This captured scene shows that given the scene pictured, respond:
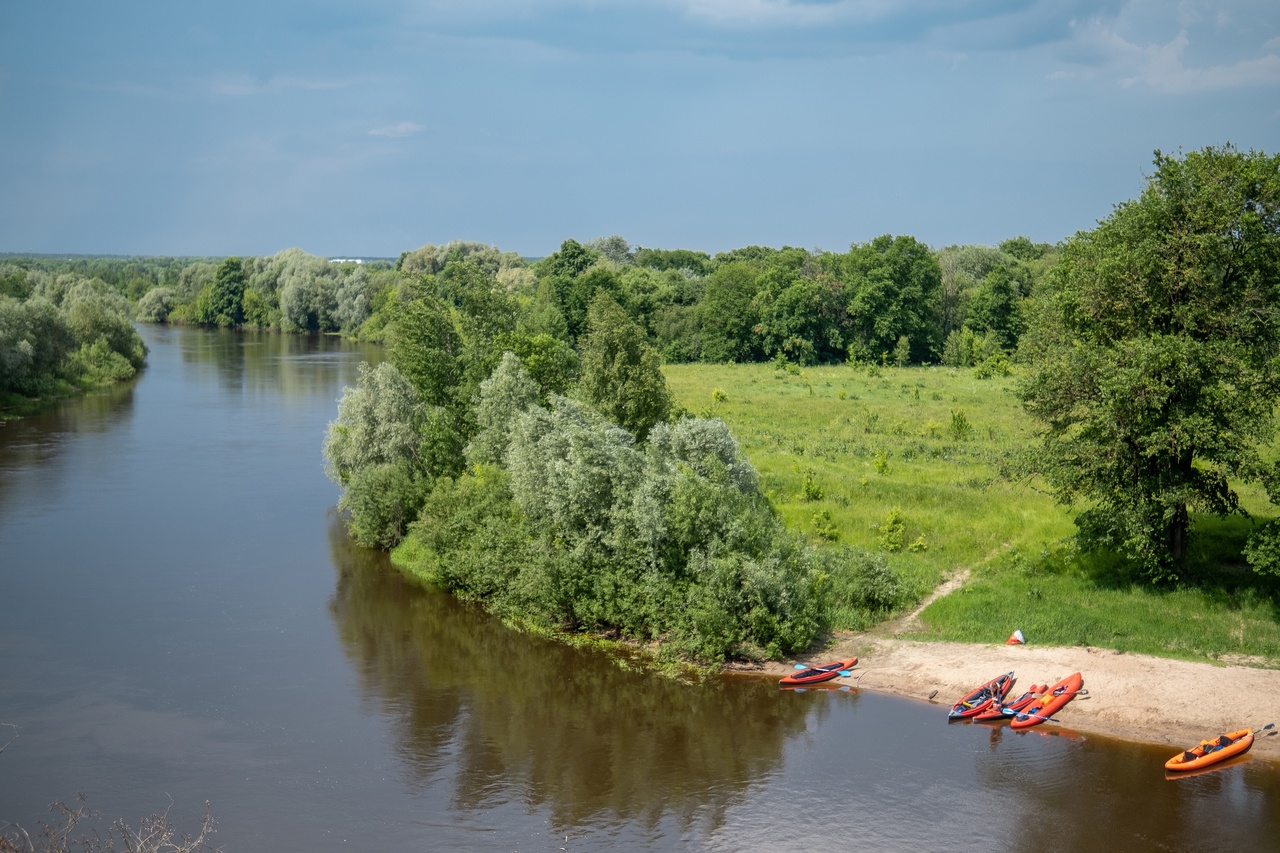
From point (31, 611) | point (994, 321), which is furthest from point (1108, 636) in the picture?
point (994, 321)

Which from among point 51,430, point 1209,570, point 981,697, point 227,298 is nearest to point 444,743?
point 981,697

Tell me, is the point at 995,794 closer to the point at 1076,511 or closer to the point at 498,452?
the point at 1076,511

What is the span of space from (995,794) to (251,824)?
13320 millimetres

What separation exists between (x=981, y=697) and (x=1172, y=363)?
8.38 metres

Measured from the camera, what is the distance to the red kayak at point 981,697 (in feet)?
74.8

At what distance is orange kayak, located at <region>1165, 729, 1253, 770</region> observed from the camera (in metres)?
20.3

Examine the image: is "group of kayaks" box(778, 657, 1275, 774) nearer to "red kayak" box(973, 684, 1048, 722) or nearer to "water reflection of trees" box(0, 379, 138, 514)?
"red kayak" box(973, 684, 1048, 722)

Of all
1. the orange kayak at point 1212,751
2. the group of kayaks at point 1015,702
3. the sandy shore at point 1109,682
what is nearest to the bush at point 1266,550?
the sandy shore at point 1109,682

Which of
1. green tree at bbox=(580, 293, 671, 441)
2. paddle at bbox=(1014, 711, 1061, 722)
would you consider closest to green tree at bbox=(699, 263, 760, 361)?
green tree at bbox=(580, 293, 671, 441)

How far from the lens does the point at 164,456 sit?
159 feet

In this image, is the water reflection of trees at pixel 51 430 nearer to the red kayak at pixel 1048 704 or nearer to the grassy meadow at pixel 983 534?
the grassy meadow at pixel 983 534

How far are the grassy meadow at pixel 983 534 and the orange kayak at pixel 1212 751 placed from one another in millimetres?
3154

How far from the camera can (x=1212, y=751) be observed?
67.3 feet

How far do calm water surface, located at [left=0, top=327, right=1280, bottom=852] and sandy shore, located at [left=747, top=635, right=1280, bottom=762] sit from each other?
615 millimetres
